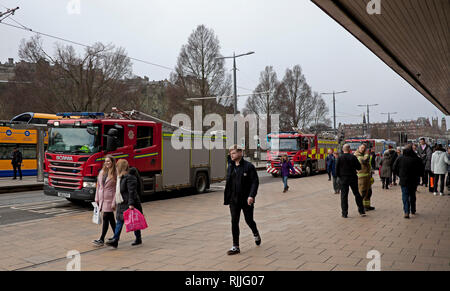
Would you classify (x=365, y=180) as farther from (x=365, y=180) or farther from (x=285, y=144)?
(x=285, y=144)

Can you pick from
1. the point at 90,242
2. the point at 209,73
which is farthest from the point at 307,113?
the point at 90,242

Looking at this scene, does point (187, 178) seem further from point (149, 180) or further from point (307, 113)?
point (307, 113)

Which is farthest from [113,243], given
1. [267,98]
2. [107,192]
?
[267,98]

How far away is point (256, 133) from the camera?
164 ft

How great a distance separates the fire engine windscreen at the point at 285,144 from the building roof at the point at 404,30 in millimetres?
11788

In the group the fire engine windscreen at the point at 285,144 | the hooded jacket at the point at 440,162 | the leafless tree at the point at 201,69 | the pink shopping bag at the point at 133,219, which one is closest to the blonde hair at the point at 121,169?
the pink shopping bag at the point at 133,219

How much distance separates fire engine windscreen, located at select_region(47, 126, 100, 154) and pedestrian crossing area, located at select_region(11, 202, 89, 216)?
1.72m

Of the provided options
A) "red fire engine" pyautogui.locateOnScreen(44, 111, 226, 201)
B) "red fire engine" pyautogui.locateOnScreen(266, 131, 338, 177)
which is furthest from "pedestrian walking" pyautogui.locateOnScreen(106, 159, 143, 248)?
"red fire engine" pyautogui.locateOnScreen(266, 131, 338, 177)

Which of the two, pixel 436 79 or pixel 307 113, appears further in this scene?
pixel 307 113

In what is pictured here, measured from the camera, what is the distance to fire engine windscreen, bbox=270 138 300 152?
956 inches

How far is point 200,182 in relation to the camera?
16.1 metres

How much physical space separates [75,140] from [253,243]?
22.7 ft

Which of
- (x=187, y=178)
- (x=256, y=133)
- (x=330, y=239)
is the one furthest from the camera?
(x=256, y=133)
